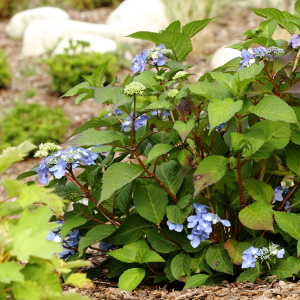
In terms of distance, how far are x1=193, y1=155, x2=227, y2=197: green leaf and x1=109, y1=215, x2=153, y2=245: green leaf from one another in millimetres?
447

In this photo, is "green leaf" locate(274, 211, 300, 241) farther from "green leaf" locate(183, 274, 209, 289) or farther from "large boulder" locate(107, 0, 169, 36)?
"large boulder" locate(107, 0, 169, 36)

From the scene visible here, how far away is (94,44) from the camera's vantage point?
25.0 feet

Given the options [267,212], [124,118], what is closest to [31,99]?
[124,118]

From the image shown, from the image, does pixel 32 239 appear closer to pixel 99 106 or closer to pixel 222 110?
pixel 222 110

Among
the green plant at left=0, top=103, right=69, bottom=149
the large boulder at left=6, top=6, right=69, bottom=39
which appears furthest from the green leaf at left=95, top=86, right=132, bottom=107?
the large boulder at left=6, top=6, right=69, bottom=39

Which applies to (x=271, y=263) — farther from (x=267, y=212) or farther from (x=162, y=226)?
(x=162, y=226)

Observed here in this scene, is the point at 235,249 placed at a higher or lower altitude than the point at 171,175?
lower

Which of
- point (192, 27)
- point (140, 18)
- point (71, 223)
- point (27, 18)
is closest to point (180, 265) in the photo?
point (71, 223)

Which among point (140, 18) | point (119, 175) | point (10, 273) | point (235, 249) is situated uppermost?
A: point (10, 273)

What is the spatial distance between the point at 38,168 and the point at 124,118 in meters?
0.41

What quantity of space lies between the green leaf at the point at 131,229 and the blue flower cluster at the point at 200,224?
173mm

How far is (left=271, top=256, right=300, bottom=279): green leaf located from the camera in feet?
7.84

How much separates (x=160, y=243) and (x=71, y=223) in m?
0.35

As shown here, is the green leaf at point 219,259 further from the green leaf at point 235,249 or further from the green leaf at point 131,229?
the green leaf at point 131,229
